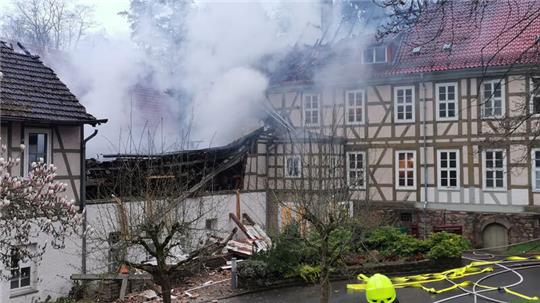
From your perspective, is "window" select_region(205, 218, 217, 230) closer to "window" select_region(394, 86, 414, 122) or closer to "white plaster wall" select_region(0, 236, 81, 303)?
"white plaster wall" select_region(0, 236, 81, 303)

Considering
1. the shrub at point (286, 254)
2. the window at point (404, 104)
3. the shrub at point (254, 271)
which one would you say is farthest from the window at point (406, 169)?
the shrub at point (254, 271)

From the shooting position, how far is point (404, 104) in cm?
1981

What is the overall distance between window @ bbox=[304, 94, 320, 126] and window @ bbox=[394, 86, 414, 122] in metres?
2.98

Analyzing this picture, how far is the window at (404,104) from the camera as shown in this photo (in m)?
19.7

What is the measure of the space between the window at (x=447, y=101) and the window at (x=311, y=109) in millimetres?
4502

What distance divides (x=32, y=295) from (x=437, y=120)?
13895 millimetres

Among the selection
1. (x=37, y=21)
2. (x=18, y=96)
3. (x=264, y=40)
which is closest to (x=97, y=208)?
(x=18, y=96)

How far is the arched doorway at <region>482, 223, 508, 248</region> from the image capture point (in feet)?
59.4

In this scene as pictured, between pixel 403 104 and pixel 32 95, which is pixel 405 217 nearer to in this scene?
pixel 403 104

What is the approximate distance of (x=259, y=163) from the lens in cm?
2052

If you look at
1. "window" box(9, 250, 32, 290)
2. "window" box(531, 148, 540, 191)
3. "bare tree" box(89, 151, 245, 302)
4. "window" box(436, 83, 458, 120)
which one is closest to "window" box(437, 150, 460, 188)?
"window" box(436, 83, 458, 120)

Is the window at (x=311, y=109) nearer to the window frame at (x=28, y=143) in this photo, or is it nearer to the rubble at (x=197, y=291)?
the rubble at (x=197, y=291)

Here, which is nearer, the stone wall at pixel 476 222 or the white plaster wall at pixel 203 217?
the white plaster wall at pixel 203 217

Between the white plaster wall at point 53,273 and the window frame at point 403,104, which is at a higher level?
the window frame at point 403,104
